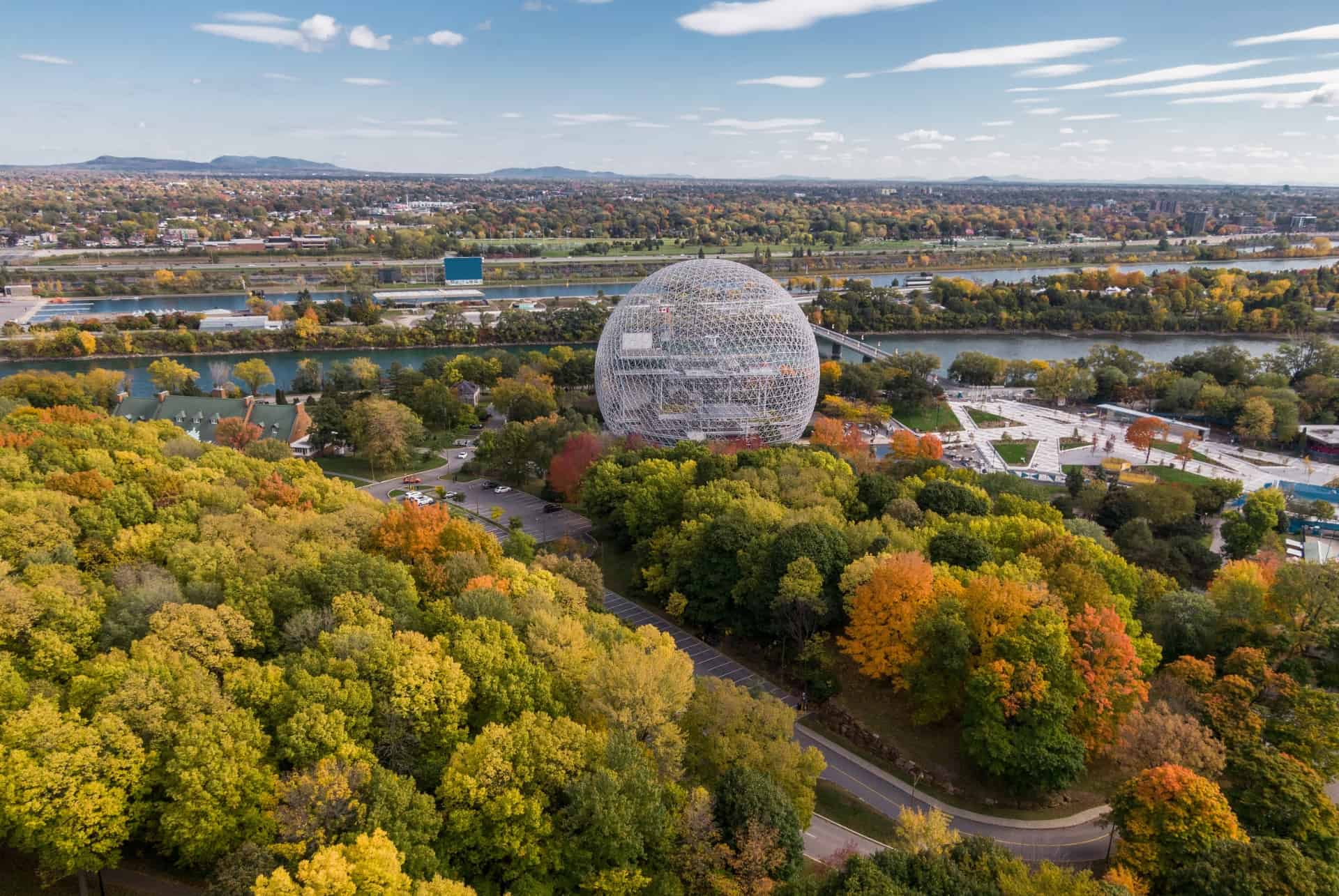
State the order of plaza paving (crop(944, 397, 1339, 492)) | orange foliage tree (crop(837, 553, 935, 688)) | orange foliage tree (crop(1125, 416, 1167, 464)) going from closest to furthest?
orange foliage tree (crop(837, 553, 935, 688)) < plaza paving (crop(944, 397, 1339, 492)) < orange foliage tree (crop(1125, 416, 1167, 464))

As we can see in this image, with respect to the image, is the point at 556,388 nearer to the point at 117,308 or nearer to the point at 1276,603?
the point at 1276,603

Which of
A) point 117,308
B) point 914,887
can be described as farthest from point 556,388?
point 117,308

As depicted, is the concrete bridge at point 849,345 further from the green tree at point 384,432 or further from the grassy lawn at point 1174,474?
the green tree at point 384,432

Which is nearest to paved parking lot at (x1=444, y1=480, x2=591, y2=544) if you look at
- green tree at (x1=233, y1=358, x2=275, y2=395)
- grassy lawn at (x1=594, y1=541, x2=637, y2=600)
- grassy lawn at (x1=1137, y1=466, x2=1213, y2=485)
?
grassy lawn at (x1=594, y1=541, x2=637, y2=600)

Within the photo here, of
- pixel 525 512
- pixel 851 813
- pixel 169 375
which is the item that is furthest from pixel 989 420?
pixel 169 375

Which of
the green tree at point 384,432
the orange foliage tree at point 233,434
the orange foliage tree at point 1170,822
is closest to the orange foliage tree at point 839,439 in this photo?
the green tree at point 384,432

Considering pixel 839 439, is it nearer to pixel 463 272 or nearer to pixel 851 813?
pixel 851 813

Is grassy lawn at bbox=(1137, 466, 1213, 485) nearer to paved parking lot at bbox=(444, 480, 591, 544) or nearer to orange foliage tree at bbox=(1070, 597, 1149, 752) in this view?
orange foliage tree at bbox=(1070, 597, 1149, 752)
